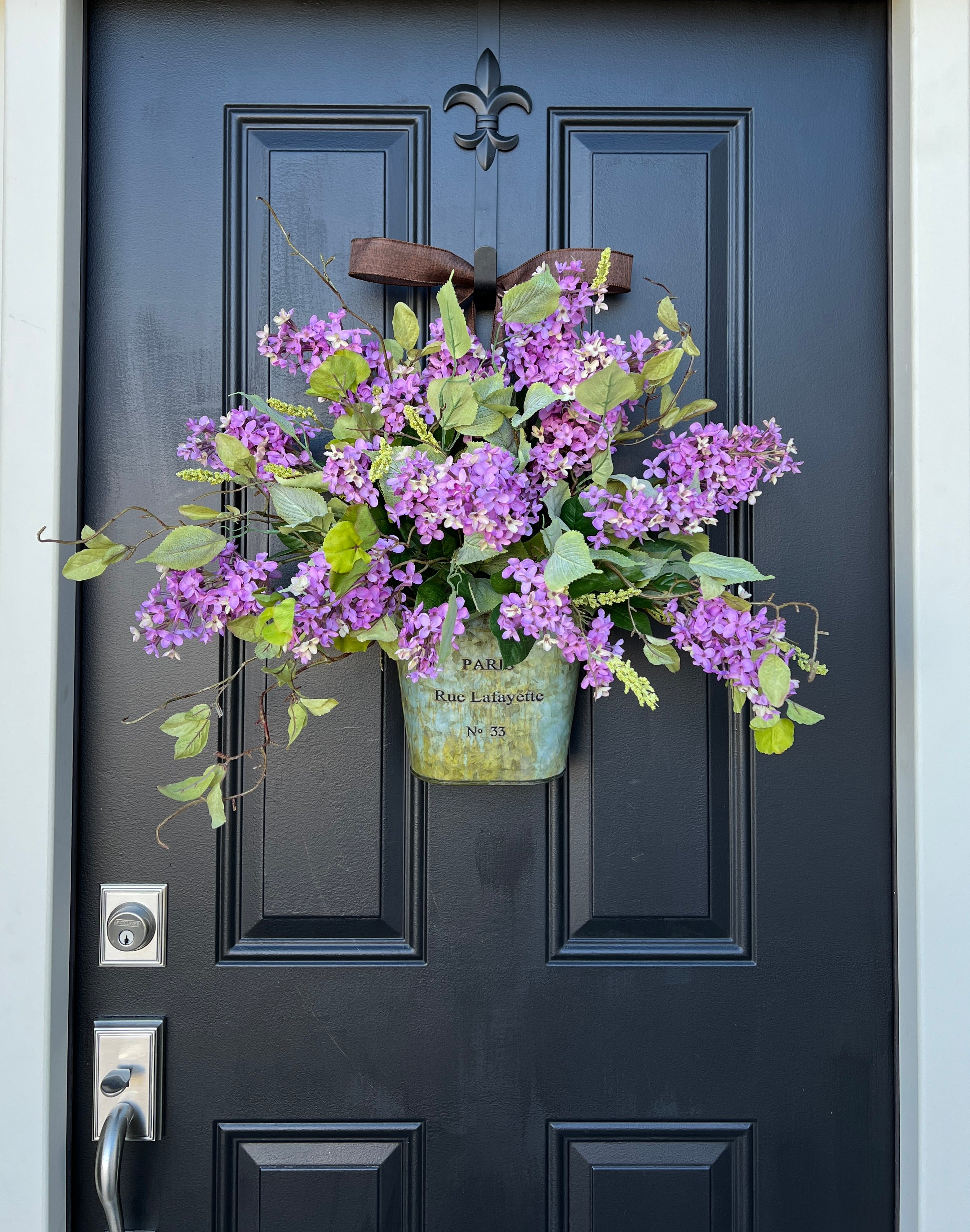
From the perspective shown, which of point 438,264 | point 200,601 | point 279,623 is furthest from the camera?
point 438,264

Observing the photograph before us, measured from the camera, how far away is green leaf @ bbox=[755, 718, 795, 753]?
80 centimetres

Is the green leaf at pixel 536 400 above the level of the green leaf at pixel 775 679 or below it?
above

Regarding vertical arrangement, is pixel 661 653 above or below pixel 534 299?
below

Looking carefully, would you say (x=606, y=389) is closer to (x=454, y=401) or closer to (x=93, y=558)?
(x=454, y=401)

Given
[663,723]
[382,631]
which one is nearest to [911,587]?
[663,723]

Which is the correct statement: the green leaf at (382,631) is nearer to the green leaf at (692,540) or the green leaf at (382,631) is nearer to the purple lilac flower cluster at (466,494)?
the purple lilac flower cluster at (466,494)

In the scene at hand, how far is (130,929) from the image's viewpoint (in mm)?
1038

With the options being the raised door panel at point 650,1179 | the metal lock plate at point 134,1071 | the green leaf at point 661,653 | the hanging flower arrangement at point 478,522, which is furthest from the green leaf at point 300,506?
the raised door panel at point 650,1179

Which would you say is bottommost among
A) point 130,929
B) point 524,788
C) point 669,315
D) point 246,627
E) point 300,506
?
point 130,929

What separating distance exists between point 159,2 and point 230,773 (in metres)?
0.98

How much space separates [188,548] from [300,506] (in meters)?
0.11

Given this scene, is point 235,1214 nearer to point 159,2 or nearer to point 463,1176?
point 463,1176

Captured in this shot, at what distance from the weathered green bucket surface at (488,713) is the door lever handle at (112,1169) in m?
0.57

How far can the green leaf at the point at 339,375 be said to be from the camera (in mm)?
763
